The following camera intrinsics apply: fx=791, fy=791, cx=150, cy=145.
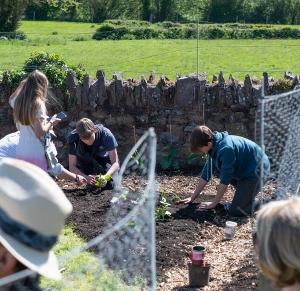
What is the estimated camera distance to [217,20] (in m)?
53.3

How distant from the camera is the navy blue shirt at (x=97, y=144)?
8.34m

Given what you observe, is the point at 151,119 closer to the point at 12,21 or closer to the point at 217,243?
the point at 217,243

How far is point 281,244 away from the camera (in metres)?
2.67

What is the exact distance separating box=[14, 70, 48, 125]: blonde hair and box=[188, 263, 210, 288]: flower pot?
5.92 ft

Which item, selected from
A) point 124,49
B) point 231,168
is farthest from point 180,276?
point 124,49

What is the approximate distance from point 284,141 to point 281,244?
4.79 metres

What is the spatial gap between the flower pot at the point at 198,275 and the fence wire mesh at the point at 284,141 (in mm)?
874

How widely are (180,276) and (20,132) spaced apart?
182 centimetres

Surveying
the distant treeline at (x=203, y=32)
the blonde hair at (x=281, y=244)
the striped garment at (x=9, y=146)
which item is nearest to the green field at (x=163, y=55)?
the distant treeline at (x=203, y=32)

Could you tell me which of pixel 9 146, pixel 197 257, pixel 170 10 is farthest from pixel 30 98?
pixel 170 10

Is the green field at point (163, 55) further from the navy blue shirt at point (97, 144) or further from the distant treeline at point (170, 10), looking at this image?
the distant treeline at point (170, 10)

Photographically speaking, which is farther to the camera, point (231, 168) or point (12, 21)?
Answer: point (12, 21)

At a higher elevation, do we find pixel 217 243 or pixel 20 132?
pixel 20 132

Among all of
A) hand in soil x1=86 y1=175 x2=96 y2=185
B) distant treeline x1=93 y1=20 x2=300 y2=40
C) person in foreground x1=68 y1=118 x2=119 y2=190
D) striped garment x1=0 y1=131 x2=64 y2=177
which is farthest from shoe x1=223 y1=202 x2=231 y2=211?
distant treeline x1=93 y1=20 x2=300 y2=40
